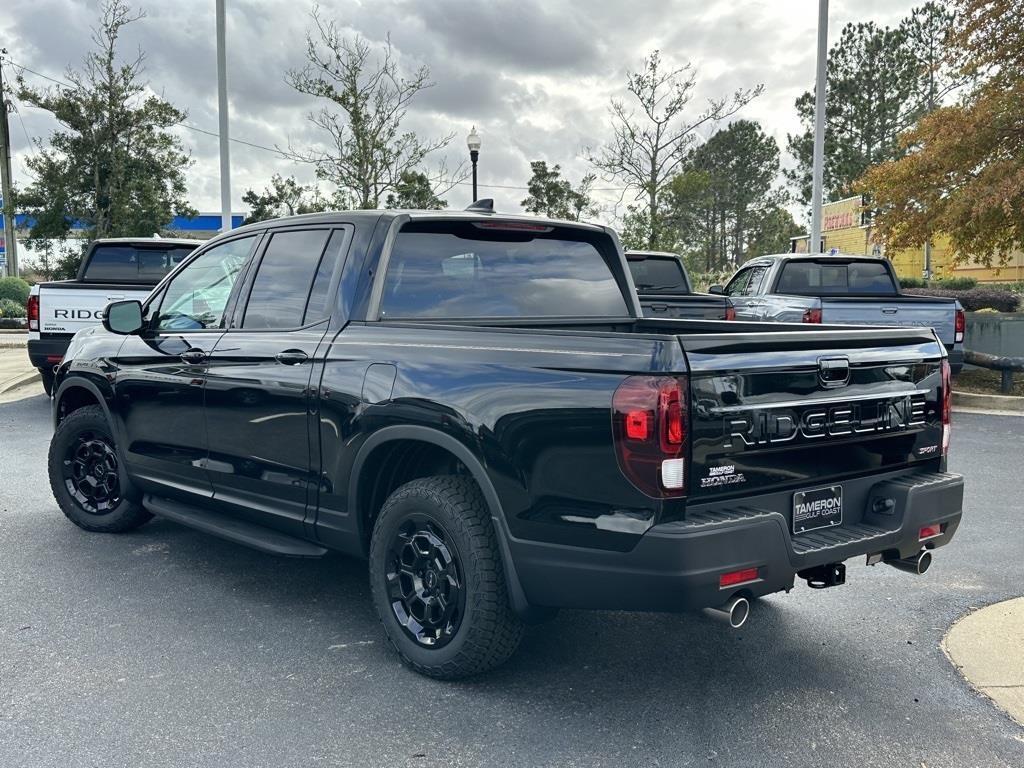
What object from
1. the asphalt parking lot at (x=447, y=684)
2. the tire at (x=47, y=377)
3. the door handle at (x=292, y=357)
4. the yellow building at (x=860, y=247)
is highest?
the yellow building at (x=860, y=247)

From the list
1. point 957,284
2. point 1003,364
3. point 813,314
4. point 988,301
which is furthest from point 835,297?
point 957,284

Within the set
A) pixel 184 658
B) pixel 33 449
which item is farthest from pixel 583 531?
pixel 33 449

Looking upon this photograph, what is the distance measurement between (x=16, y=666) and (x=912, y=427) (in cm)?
375

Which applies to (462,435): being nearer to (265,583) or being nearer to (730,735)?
(730,735)

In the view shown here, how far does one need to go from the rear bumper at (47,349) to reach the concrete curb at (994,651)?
935 centimetres

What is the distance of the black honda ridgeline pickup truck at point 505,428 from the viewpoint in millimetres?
3354

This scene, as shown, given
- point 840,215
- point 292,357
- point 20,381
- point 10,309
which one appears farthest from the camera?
point 840,215

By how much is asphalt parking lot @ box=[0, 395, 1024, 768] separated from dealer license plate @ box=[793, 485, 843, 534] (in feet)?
2.22

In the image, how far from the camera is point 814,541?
3672mm

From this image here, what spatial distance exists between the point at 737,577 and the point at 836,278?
10.6 meters

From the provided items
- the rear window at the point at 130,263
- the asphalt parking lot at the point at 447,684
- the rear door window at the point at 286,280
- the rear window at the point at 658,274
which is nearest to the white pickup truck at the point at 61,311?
the rear window at the point at 130,263

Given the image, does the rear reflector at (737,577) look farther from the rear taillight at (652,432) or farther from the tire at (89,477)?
the tire at (89,477)

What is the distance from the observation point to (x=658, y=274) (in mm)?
13859

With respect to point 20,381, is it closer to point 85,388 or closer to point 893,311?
point 85,388
